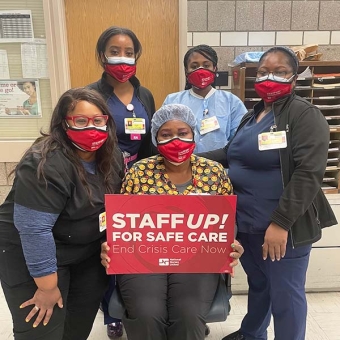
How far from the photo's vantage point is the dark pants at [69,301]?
1.32m

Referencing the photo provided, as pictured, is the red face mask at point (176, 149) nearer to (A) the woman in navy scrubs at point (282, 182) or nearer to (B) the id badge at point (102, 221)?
(A) the woman in navy scrubs at point (282, 182)

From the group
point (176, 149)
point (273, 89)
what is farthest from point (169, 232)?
point (273, 89)

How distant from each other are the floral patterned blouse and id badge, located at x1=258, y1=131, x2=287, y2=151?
267 mm

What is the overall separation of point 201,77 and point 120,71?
46cm

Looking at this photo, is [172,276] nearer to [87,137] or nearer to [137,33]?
[87,137]

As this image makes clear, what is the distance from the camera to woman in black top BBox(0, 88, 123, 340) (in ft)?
3.97

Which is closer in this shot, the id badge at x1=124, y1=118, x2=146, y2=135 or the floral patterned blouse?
the floral patterned blouse

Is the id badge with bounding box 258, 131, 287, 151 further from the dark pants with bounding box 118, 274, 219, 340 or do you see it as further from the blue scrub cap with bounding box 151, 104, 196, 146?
the dark pants with bounding box 118, 274, 219, 340

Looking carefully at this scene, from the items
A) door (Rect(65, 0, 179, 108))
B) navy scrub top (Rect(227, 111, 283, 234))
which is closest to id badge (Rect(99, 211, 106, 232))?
navy scrub top (Rect(227, 111, 283, 234))

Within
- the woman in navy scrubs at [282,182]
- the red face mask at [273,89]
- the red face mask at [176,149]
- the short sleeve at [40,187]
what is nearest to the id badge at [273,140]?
the woman in navy scrubs at [282,182]

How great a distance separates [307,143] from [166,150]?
0.58m

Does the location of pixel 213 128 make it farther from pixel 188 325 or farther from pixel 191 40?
pixel 191 40

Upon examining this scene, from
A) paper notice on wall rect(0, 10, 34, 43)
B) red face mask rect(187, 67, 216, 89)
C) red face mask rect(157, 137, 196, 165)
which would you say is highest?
paper notice on wall rect(0, 10, 34, 43)

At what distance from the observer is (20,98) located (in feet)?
9.29
